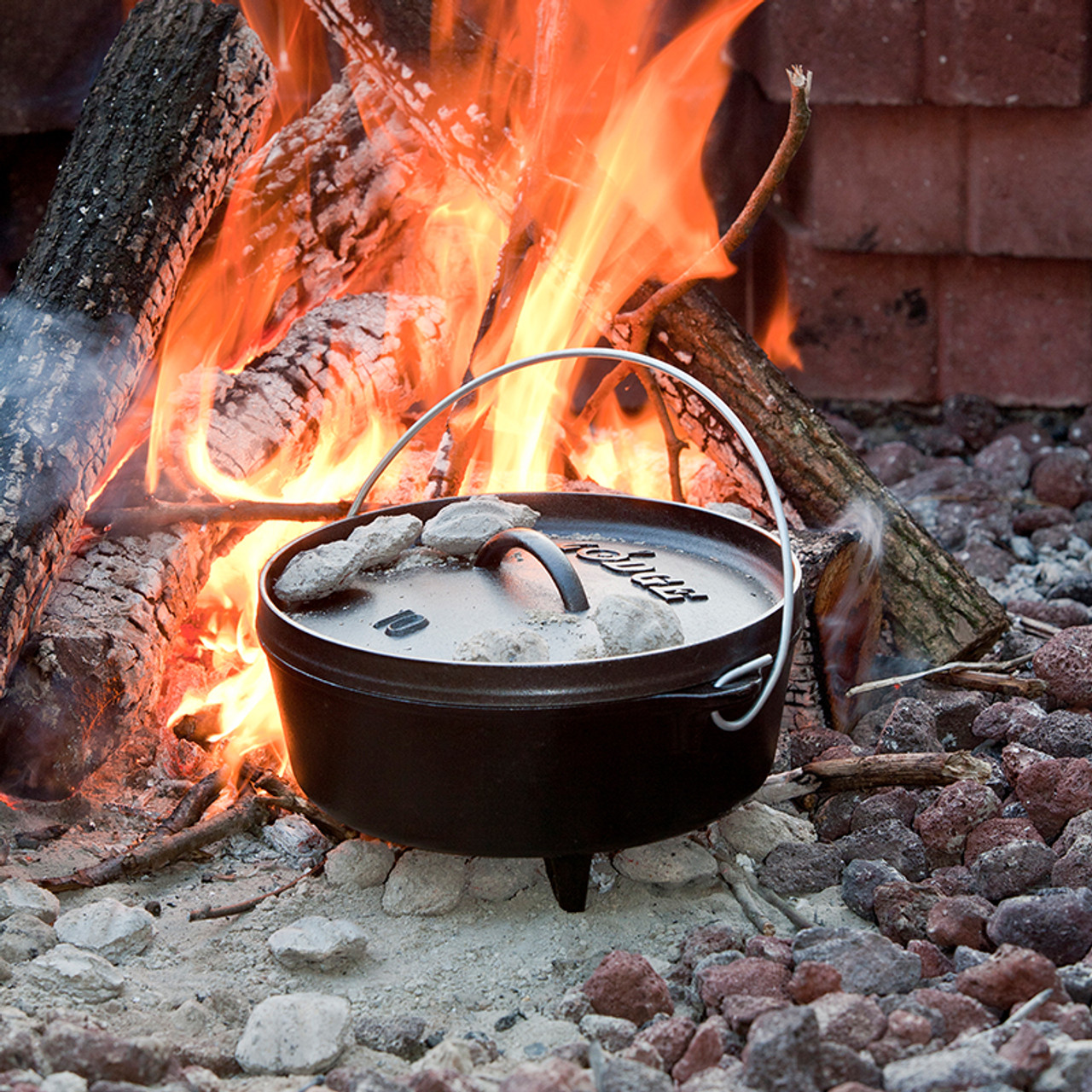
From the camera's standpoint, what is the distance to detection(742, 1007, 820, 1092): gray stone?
1.47 metres

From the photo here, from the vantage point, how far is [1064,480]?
Result: 396 cm

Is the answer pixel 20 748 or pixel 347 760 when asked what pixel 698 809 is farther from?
pixel 20 748

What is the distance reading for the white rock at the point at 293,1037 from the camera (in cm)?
161

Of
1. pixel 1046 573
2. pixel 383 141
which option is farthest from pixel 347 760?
pixel 1046 573

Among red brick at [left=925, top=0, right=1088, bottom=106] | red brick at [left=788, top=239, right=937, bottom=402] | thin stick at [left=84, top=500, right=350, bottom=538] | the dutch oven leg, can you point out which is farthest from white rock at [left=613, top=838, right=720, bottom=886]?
red brick at [left=925, top=0, right=1088, bottom=106]

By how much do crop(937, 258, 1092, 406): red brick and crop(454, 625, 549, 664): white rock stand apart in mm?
3241

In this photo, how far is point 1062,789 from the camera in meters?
2.13

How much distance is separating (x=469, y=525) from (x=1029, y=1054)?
1156mm

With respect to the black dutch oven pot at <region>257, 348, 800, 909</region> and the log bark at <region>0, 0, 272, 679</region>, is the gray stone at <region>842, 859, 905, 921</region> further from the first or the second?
the log bark at <region>0, 0, 272, 679</region>

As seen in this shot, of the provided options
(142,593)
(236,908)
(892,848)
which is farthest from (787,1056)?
(142,593)

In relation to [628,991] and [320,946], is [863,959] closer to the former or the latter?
[628,991]

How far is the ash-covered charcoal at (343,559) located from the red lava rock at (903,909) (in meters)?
0.98

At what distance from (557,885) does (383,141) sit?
2.21 m

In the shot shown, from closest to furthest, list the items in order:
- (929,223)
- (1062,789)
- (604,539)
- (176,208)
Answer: (1062,789), (604,539), (176,208), (929,223)
